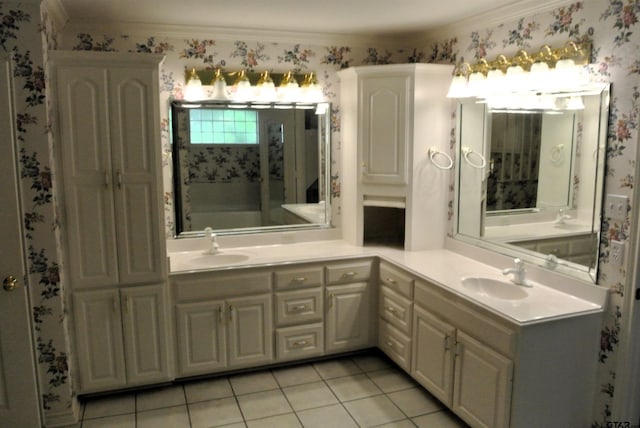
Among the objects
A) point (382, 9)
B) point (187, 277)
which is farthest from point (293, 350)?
point (382, 9)

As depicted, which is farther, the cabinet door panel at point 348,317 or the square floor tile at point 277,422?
the cabinet door panel at point 348,317

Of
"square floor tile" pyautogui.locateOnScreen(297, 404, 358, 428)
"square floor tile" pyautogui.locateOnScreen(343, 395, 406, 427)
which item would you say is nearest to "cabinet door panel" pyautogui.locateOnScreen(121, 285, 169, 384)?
"square floor tile" pyautogui.locateOnScreen(297, 404, 358, 428)

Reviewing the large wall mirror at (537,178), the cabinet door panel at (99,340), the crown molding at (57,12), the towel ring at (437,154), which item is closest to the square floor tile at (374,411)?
the large wall mirror at (537,178)

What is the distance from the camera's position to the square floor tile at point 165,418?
9.12ft

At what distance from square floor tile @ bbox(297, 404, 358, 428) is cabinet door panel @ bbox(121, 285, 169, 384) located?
3.02 ft

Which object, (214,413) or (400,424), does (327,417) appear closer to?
(400,424)

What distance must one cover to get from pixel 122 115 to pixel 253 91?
100 cm

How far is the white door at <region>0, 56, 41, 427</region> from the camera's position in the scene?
243cm

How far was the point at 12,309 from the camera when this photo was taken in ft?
8.27

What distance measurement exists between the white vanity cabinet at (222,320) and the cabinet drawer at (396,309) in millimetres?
764

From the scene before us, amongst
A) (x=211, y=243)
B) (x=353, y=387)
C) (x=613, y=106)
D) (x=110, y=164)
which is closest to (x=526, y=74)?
(x=613, y=106)

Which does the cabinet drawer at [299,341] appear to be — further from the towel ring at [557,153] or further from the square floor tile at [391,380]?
the towel ring at [557,153]

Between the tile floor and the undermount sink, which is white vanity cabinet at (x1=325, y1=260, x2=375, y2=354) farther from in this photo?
the undermount sink

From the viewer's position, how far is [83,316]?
9.45 feet
